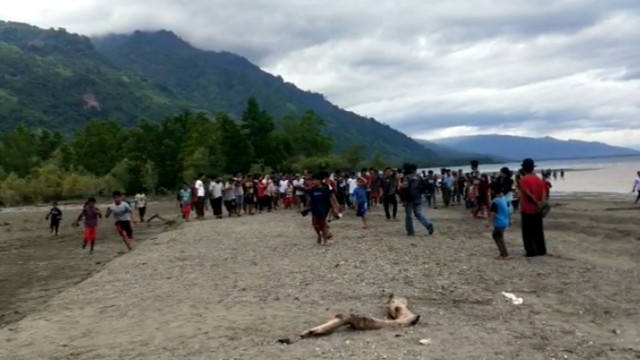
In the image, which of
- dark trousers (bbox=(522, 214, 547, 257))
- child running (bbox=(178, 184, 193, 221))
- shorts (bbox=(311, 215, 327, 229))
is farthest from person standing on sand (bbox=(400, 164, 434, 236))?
child running (bbox=(178, 184, 193, 221))

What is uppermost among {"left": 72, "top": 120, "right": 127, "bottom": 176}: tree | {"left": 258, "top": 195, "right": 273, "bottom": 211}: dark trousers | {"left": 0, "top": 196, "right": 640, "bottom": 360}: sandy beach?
{"left": 72, "top": 120, "right": 127, "bottom": 176}: tree

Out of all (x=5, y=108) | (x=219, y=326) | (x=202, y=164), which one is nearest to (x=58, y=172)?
(x=202, y=164)

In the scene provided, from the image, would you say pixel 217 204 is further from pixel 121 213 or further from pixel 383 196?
pixel 121 213

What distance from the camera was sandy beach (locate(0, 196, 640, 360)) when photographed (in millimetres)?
8305

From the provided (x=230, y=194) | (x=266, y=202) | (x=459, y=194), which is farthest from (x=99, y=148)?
(x=230, y=194)

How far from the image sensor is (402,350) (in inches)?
303

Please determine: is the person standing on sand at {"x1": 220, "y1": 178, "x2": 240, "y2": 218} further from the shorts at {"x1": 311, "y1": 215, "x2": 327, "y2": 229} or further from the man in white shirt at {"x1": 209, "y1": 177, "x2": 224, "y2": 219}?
the shorts at {"x1": 311, "y1": 215, "x2": 327, "y2": 229}

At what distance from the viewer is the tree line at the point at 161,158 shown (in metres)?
75.0

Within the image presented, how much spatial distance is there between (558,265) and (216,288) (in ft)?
23.1

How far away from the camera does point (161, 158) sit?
260 feet

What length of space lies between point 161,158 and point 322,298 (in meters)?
70.9

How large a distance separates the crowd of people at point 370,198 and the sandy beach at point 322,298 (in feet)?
2.45

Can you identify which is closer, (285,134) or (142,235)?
(142,235)

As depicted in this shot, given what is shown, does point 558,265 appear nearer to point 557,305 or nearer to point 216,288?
point 557,305
